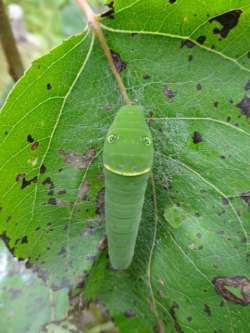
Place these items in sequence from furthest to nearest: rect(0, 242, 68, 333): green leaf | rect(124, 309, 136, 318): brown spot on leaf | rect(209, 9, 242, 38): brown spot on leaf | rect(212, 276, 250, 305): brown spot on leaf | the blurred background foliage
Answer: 1. the blurred background foliage
2. rect(0, 242, 68, 333): green leaf
3. rect(124, 309, 136, 318): brown spot on leaf
4. rect(212, 276, 250, 305): brown spot on leaf
5. rect(209, 9, 242, 38): brown spot on leaf

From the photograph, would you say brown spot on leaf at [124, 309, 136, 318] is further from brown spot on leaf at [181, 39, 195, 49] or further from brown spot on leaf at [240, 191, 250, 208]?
brown spot on leaf at [181, 39, 195, 49]

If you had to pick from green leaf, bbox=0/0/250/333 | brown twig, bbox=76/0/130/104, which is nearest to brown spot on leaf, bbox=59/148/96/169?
green leaf, bbox=0/0/250/333

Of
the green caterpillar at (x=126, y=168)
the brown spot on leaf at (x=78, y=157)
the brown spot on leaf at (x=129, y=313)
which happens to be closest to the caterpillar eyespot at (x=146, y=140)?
the green caterpillar at (x=126, y=168)

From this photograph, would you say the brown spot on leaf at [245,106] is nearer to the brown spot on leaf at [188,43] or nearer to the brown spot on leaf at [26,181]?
the brown spot on leaf at [188,43]

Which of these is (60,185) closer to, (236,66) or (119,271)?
(119,271)

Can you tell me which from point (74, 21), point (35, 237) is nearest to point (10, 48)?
point (35, 237)

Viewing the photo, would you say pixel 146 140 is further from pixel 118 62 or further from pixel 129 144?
pixel 118 62

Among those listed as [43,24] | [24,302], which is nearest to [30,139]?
[24,302]
